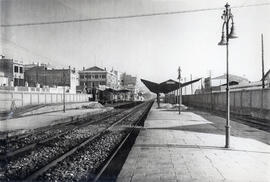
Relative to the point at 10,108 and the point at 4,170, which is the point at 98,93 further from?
the point at 4,170

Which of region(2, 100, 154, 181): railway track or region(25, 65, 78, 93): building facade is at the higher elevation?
region(25, 65, 78, 93): building facade

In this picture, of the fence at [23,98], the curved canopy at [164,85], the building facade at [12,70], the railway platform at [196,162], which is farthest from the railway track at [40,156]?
the building facade at [12,70]

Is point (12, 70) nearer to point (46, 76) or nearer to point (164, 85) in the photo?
point (46, 76)

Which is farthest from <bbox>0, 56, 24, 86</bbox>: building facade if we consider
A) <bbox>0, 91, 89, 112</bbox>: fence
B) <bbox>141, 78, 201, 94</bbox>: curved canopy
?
<bbox>141, 78, 201, 94</bbox>: curved canopy

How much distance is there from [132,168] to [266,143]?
6.32m

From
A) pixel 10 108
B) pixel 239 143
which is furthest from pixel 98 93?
pixel 239 143

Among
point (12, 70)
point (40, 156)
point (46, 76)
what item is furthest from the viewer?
point (46, 76)

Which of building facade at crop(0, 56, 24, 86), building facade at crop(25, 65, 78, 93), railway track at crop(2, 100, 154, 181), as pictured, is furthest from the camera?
building facade at crop(25, 65, 78, 93)

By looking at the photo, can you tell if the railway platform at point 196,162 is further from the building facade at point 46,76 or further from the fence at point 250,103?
the building facade at point 46,76

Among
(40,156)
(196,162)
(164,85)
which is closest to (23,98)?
(164,85)

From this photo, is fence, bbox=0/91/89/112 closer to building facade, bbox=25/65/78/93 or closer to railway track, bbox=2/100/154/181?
railway track, bbox=2/100/154/181

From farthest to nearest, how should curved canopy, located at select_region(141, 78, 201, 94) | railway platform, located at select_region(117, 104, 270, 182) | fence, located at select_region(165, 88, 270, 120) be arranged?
curved canopy, located at select_region(141, 78, 201, 94) → fence, located at select_region(165, 88, 270, 120) → railway platform, located at select_region(117, 104, 270, 182)

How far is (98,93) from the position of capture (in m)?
62.1

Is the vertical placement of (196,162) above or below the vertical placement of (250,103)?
below
